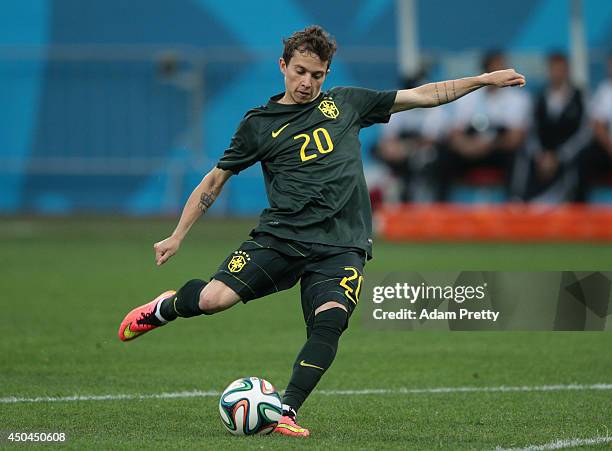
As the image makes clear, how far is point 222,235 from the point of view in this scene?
21.8 metres

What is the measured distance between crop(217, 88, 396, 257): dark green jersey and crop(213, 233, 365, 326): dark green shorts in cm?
6

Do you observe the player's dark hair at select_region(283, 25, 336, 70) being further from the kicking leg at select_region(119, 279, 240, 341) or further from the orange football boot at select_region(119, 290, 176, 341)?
the orange football boot at select_region(119, 290, 176, 341)

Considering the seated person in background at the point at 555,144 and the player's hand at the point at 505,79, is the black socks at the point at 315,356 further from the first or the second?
the seated person in background at the point at 555,144

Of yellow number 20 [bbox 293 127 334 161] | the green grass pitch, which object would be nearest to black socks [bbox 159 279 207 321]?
the green grass pitch

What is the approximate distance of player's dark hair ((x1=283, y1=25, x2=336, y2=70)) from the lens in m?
6.99

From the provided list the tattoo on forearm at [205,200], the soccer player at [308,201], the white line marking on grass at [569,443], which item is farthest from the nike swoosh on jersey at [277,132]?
the white line marking on grass at [569,443]

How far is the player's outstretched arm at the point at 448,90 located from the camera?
7.17 meters

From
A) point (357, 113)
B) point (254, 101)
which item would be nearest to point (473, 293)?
point (357, 113)

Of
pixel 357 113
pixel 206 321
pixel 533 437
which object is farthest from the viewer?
pixel 206 321

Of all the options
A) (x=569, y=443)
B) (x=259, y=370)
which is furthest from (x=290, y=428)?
(x=259, y=370)

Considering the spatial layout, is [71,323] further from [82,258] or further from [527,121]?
[527,121]

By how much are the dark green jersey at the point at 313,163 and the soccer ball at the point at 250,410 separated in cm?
89

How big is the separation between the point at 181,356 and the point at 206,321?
245 cm

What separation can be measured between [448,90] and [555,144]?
14458 mm
